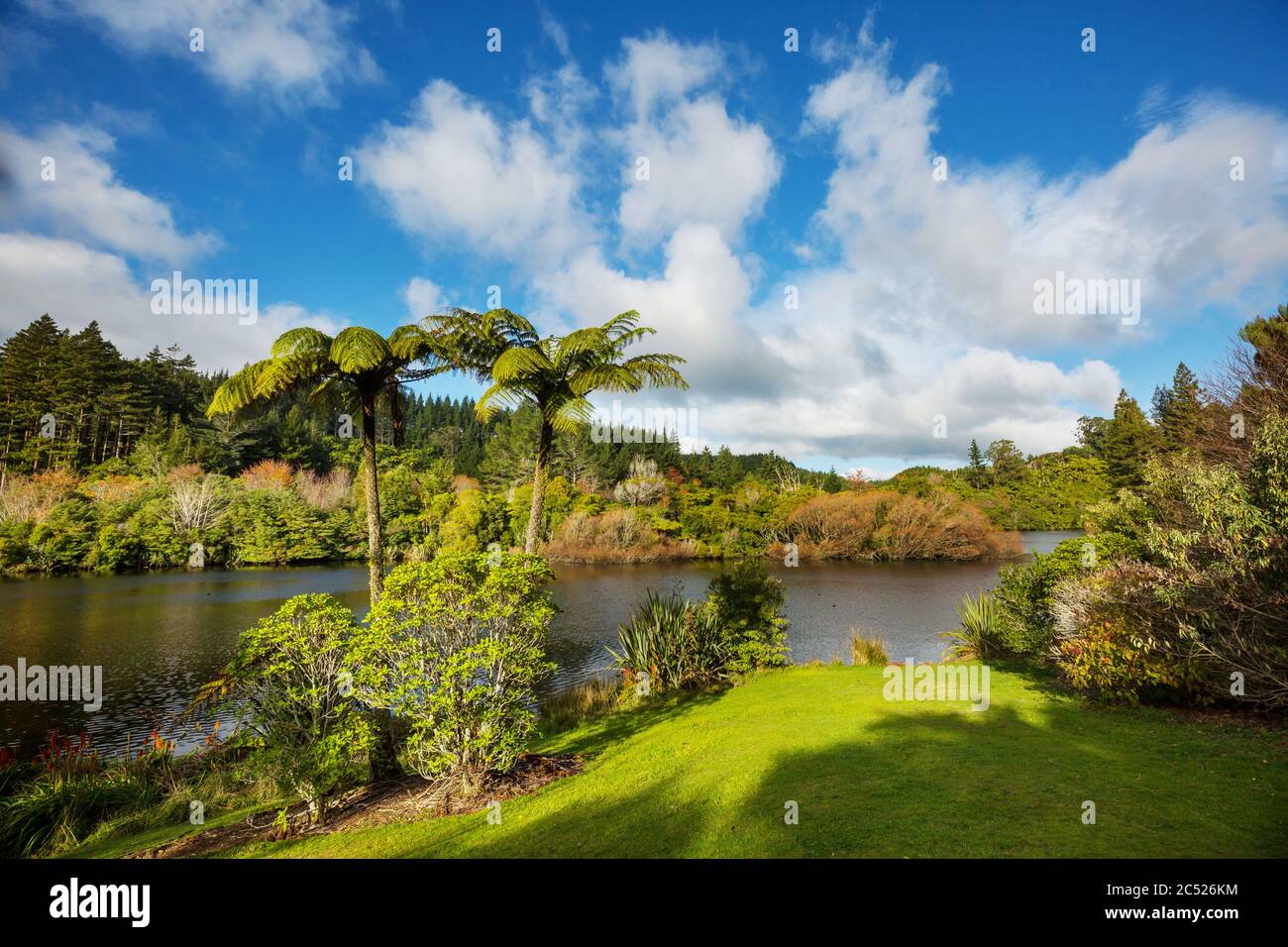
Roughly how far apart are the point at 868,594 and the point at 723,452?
48.7 metres

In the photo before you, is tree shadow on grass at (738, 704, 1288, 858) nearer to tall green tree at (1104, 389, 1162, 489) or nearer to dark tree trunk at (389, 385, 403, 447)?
dark tree trunk at (389, 385, 403, 447)

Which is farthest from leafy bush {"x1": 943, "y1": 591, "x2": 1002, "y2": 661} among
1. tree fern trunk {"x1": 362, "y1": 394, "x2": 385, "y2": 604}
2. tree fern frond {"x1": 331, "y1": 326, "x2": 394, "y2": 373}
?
tree fern frond {"x1": 331, "y1": 326, "x2": 394, "y2": 373}

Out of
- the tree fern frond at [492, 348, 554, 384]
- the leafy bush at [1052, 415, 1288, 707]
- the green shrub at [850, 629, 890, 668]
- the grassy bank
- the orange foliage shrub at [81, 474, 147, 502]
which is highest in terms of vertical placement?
the tree fern frond at [492, 348, 554, 384]

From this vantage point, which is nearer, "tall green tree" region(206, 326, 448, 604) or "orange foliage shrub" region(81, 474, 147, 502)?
"tall green tree" region(206, 326, 448, 604)

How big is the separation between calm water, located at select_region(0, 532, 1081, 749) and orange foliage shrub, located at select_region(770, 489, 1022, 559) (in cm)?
643

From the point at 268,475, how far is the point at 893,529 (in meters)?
Answer: 59.5

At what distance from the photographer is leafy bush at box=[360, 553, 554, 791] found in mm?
6352

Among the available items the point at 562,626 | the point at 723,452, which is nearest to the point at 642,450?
the point at 723,452

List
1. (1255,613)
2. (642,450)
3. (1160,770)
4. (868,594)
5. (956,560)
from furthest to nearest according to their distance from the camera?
(642,450), (956,560), (868,594), (1255,613), (1160,770)

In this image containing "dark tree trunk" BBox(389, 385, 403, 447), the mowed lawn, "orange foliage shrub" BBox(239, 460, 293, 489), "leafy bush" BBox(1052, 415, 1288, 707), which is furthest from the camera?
"orange foliage shrub" BBox(239, 460, 293, 489)

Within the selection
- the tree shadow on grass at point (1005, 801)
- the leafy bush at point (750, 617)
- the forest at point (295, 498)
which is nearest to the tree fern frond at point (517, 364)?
the tree shadow on grass at point (1005, 801)

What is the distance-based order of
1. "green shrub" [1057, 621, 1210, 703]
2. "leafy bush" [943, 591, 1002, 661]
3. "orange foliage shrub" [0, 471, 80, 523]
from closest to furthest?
"green shrub" [1057, 621, 1210, 703]
"leafy bush" [943, 591, 1002, 661]
"orange foliage shrub" [0, 471, 80, 523]

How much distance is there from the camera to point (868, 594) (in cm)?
2975
